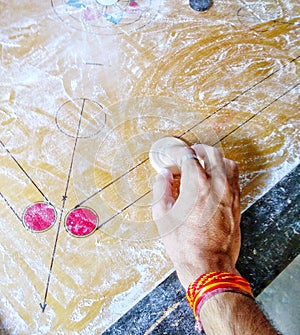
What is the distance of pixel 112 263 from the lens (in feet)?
2.76

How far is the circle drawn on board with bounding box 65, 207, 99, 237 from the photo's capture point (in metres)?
0.87

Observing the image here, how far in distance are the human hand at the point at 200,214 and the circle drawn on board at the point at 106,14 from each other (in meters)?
0.54

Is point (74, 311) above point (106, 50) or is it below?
below

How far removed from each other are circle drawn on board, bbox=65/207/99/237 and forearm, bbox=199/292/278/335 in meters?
0.30

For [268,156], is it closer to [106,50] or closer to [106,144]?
[106,144]

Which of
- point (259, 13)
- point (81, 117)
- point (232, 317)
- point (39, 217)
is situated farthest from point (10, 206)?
point (259, 13)

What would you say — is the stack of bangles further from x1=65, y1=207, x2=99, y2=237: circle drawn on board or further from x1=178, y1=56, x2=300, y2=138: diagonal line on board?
x1=178, y1=56, x2=300, y2=138: diagonal line on board

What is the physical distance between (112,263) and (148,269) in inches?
3.0

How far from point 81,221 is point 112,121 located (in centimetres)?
28

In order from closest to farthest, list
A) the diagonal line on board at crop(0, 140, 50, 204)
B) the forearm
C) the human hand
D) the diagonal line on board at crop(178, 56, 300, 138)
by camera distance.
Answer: the forearm
the human hand
the diagonal line on board at crop(0, 140, 50, 204)
the diagonal line on board at crop(178, 56, 300, 138)

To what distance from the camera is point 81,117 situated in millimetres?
1037

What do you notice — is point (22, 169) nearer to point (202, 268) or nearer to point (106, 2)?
point (202, 268)

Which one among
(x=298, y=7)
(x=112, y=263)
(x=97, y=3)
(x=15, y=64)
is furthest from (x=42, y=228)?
(x=298, y=7)

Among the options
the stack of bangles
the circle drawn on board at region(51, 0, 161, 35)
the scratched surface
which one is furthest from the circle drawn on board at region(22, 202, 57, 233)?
the circle drawn on board at region(51, 0, 161, 35)
